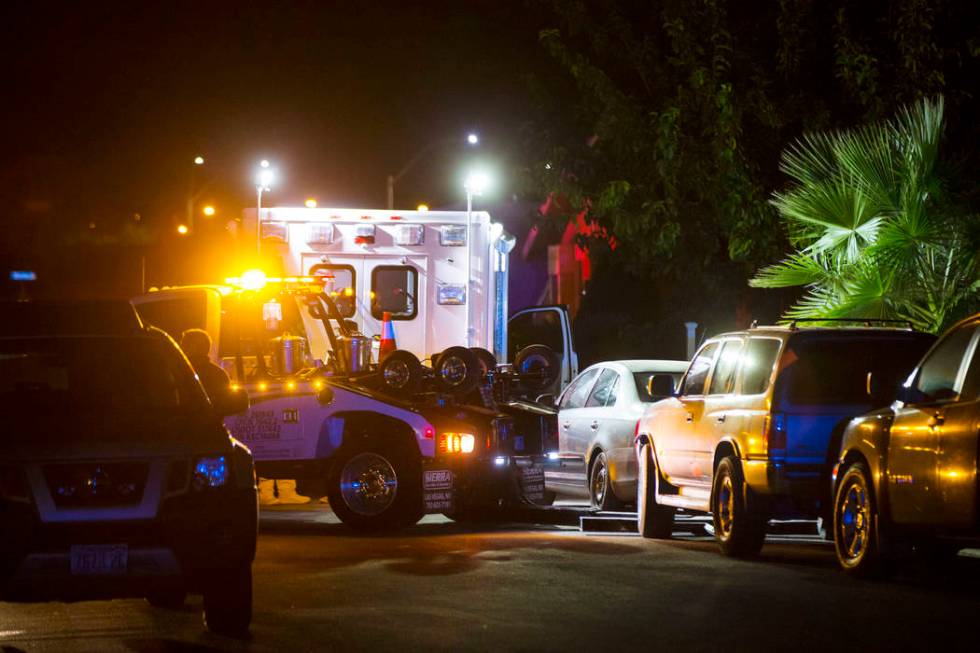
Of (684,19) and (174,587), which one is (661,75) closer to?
(684,19)

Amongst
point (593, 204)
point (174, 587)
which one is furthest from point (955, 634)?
point (593, 204)

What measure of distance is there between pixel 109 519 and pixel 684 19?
48.8ft

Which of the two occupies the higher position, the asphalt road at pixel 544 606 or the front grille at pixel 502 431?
the front grille at pixel 502 431

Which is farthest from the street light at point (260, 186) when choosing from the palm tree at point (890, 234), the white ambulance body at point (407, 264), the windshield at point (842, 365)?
the windshield at point (842, 365)

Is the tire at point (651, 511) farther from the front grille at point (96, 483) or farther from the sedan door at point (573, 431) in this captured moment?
the front grille at point (96, 483)

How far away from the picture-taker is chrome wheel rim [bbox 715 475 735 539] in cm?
1241

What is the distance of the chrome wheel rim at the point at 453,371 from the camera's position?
15102mm

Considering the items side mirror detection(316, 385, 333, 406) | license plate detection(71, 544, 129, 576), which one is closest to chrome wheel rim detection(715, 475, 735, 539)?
side mirror detection(316, 385, 333, 406)

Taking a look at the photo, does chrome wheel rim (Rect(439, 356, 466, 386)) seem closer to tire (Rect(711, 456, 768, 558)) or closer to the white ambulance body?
tire (Rect(711, 456, 768, 558))

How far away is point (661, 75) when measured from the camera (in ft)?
75.2

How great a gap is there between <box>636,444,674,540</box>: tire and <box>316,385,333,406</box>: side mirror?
2887mm

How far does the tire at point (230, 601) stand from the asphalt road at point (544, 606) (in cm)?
11

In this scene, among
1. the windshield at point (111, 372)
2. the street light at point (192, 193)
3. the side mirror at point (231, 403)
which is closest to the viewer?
the side mirror at point (231, 403)

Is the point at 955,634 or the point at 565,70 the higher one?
the point at 565,70
